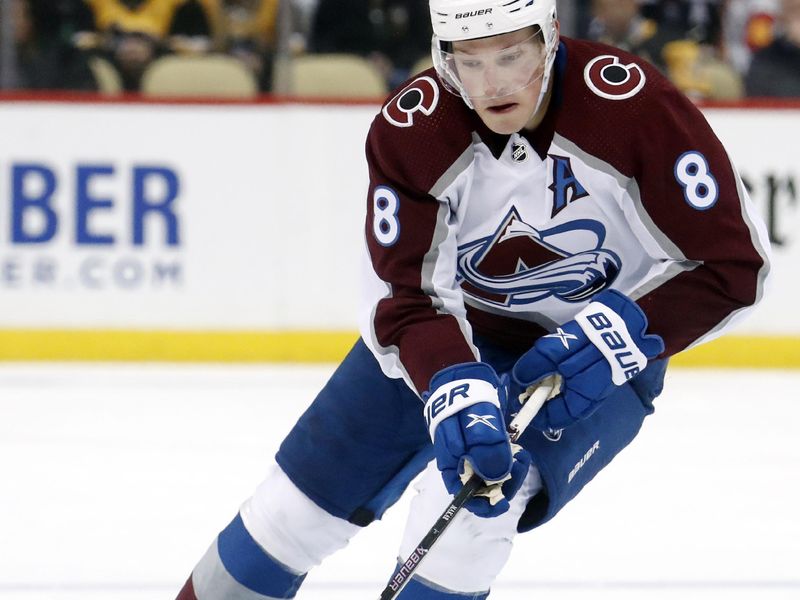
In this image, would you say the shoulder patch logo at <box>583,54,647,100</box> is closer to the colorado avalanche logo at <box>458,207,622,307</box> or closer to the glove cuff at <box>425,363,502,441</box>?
the colorado avalanche logo at <box>458,207,622,307</box>

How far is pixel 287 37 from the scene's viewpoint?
5.40 meters

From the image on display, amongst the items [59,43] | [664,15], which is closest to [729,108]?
[664,15]

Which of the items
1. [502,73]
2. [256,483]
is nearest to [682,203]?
[502,73]

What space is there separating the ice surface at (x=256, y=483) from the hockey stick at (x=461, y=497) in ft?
2.55

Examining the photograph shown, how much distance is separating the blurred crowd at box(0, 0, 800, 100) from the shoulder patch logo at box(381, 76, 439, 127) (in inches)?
124

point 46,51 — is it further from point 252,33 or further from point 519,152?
point 519,152

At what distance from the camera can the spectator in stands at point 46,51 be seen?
5.36m

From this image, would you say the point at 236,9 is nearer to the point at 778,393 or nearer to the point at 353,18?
the point at 353,18

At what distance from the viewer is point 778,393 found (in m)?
4.89

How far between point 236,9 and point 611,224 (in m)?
3.48

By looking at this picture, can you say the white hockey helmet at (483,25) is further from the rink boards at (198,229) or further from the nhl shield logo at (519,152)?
the rink boards at (198,229)

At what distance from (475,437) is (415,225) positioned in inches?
13.2

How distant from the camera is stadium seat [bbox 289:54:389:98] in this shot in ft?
17.7

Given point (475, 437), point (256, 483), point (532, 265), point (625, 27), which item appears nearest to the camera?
point (475, 437)
